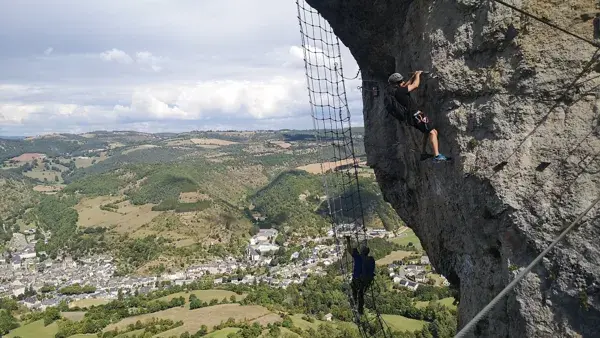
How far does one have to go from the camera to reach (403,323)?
53.7m

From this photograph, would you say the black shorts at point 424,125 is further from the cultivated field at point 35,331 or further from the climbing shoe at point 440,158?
the cultivated field at point 35,331

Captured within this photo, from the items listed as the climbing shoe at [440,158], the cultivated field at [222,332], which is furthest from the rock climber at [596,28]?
the cultivated field at [222,332]

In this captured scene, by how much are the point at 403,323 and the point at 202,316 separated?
26.3 meters

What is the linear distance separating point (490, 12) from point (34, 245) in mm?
143584

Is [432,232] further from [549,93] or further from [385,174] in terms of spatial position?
[549,93]

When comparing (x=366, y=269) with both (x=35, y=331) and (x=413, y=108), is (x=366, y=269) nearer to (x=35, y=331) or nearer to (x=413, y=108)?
(x=413, y=108)

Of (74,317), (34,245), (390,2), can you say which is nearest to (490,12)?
(390,2)

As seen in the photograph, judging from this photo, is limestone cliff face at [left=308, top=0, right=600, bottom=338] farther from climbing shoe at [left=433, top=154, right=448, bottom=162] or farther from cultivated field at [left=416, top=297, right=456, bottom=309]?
cultivated field at [left=416, top=297, right=456, bottom=309]

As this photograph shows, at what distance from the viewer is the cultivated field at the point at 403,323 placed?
5100cm

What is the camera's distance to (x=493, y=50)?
6.13 meters

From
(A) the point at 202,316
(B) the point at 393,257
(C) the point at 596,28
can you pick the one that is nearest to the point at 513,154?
(C) the point at 596,28

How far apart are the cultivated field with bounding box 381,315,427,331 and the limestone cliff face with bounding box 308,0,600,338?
4680cm

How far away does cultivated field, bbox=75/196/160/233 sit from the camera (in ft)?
408

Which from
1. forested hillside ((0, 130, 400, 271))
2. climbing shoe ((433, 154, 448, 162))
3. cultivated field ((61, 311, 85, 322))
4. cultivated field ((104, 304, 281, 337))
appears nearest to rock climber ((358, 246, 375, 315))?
climbing shoe ((433, 154, 448, 162))
